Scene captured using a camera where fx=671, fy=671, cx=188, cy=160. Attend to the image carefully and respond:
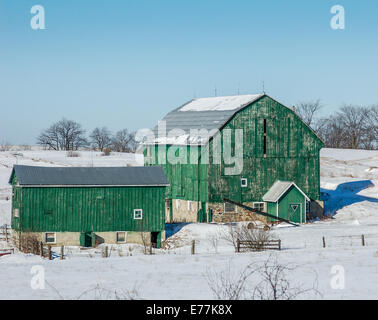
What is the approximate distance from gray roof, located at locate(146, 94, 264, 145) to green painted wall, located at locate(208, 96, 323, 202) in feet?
2.21

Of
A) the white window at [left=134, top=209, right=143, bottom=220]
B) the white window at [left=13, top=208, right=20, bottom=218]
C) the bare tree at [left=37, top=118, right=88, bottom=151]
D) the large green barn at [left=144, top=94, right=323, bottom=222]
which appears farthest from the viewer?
the bare tree at [left=37, top=118, right=88, bottom=151]

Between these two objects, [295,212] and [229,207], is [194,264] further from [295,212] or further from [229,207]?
[295,212]

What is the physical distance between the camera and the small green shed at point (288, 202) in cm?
4406

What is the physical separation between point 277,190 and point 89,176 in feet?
43.9

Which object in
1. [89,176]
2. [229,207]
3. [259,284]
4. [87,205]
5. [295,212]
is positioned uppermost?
[89,176]

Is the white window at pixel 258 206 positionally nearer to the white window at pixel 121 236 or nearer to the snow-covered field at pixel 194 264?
the snow-covered field at pixel 194 264

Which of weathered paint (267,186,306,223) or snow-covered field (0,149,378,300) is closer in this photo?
snow-covered field (0,149,378,300)

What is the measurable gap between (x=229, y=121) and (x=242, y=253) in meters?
16.4

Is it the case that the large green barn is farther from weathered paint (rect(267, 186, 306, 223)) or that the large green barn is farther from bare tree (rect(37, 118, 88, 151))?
bare tree (rect(37, 118, 88, 151))

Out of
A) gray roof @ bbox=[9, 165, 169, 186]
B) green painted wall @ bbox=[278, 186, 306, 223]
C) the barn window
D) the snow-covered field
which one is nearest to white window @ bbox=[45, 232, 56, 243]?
the snow-covered field

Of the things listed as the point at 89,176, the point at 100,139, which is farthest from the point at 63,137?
the point at 89,176

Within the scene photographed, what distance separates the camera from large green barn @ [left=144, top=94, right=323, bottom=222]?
44.1m

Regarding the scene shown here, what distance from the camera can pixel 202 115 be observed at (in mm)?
47812

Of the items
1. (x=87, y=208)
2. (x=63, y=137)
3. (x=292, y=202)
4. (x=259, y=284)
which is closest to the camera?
(x=259, y=284)
